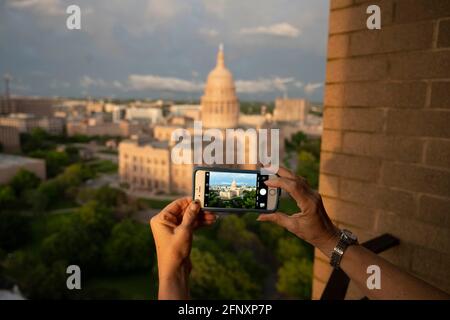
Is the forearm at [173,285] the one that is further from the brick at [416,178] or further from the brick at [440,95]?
the brick at [440,95]

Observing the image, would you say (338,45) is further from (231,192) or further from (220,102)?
(220,102)

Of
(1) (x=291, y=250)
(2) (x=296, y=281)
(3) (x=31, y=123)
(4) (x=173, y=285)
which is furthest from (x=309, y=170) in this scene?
(3) (x=31, y=123)

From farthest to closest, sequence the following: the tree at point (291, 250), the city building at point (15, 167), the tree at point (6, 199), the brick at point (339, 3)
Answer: the city building at point (15, 167)
the tree at point (6, 199)
the tree at point (291, 250)
the brick at point (339, 3)

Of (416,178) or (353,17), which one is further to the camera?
(353,17)

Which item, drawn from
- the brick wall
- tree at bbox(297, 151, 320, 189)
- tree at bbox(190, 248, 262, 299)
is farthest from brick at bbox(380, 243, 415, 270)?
tree at bbox(297, 151, 320, 189)

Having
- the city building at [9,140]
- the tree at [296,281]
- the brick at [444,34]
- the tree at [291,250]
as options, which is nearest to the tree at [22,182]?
the city building at [9,140]
